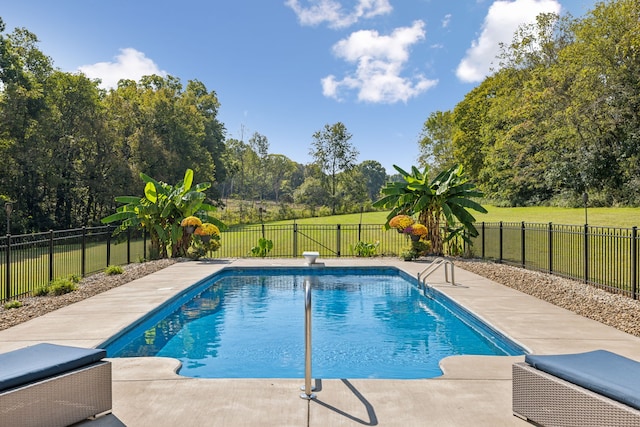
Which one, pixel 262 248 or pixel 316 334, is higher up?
pixel 262 248

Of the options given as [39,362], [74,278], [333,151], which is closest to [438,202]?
[74,278]

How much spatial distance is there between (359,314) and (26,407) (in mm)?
7124

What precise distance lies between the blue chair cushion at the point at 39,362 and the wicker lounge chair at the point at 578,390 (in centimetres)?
360

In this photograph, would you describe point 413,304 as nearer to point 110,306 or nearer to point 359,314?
point 359,314

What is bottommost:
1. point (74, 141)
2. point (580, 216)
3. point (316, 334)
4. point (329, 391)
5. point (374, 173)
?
point (316, 334)

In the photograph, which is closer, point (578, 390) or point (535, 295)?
point (578, 390)

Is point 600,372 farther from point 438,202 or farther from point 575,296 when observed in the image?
point 438,202

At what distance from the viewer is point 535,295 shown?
386 inches

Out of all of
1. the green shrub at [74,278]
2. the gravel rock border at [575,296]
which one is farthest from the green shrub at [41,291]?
the gravel rock border at [575,296]

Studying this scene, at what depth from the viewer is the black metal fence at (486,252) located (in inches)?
390

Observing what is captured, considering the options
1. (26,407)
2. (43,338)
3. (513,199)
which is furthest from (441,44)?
(26,407)

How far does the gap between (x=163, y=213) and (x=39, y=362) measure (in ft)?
42.7

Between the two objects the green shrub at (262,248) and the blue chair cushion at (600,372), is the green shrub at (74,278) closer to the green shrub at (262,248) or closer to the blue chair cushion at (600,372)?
the green shrub at (262,248)

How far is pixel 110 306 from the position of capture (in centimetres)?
877
